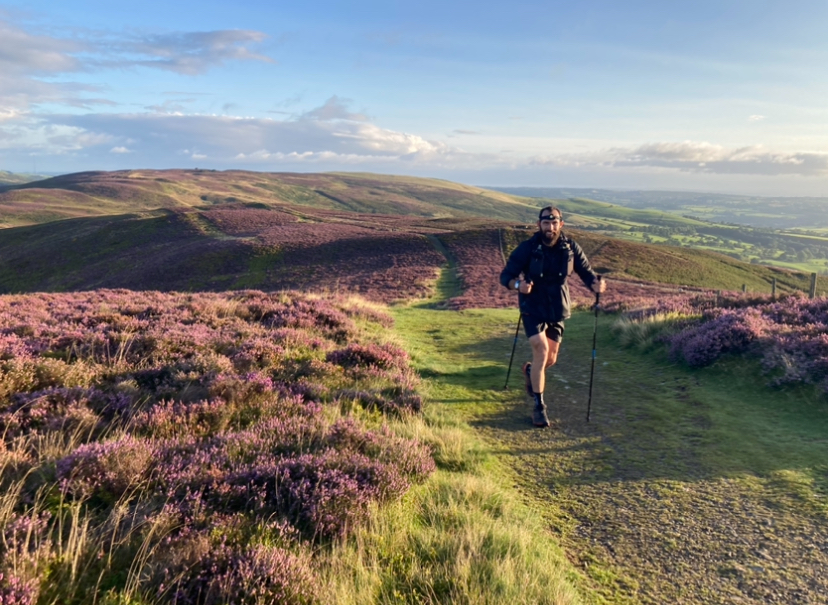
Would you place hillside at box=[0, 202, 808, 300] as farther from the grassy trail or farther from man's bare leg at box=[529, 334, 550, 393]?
man's bare leg at box=[529, 334, 550, 393]

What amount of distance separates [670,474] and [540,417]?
214 cm

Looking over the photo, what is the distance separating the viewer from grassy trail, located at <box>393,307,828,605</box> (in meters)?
4.07

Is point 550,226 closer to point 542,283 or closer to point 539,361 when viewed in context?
point 542,283

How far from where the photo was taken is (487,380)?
1023 centimetres

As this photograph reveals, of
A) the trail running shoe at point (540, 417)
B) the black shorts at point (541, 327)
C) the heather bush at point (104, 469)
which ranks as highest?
the black shorts at point (541, 327)

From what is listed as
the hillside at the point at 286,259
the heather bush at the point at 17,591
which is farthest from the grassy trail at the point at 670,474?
the hillside at the point at 286,259

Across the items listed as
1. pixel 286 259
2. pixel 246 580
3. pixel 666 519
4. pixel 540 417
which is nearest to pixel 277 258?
pixel 286 259

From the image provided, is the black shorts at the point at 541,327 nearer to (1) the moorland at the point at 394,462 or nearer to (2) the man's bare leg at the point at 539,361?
(2) the man's bare leg at the point at 539,361

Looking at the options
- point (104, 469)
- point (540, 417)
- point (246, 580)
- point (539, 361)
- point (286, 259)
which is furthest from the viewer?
point (286, 259)

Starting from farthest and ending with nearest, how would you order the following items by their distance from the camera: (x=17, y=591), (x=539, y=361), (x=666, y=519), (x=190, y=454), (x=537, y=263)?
(x=537, y=263)
(x=539, y=361)
(x=190, y=454)
(x=666, y=519)
(x=17, y=591)

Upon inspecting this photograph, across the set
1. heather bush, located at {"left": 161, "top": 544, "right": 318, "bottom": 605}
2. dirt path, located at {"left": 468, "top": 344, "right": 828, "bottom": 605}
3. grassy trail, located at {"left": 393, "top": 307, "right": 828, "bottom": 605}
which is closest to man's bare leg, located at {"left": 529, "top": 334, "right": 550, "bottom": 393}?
grassy trail, located at {"left": 393, "top": 307, "right": 828, "bottom": 605}

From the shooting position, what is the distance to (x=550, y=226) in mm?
7859

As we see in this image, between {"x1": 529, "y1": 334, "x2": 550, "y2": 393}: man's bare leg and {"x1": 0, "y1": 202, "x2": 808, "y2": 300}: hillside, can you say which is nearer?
{"x1": 529, "y1": 334, "x2": 550, "y2": 393}: man's bare leg

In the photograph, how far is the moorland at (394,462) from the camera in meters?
3.47
